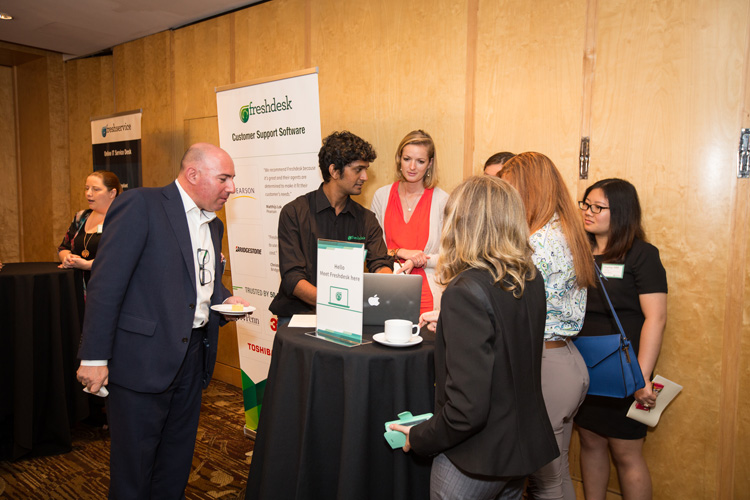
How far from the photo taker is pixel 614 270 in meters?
2.28

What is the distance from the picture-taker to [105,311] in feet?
6.10

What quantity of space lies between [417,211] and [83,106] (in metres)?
5.32

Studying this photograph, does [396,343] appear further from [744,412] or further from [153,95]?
[153,95]

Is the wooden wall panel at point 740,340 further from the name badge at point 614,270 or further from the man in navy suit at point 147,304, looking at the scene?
the man in navy suit at point 147,304

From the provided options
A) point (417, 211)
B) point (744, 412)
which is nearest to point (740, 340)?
point (744, 412)

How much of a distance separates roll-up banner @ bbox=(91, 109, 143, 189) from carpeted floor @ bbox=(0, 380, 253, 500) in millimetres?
2507

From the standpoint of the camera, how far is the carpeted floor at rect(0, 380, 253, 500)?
273cm

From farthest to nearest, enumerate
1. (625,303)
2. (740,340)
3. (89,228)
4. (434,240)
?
1. (89,228)
2. (434,240)
3. (740,340)
4. (625,303)

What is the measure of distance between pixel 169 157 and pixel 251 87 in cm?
221

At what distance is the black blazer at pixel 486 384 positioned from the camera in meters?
1.23

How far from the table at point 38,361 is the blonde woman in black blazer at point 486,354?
292cm

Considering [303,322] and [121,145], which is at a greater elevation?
[121,145]

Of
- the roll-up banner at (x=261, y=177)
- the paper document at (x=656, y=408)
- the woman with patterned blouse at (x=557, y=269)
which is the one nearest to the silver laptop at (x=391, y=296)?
the woman with patterned blouse at (x=557, y=269)

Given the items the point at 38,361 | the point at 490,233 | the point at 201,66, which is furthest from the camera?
the point at 201,66
